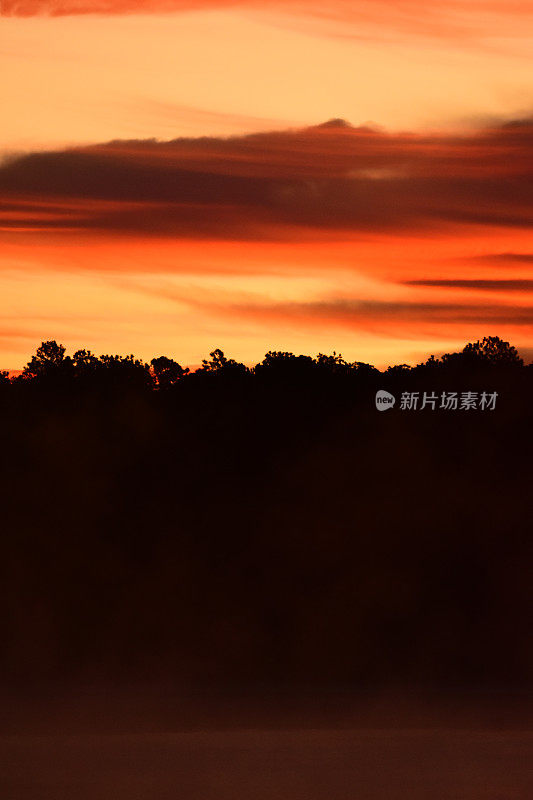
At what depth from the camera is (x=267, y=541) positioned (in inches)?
1070

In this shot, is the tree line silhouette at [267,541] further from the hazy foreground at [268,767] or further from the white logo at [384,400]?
the hazy foreground at [268,767]

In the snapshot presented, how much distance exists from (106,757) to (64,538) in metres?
11.2

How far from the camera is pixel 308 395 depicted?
31203mm

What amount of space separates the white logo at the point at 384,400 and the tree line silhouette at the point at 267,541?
0.22 m

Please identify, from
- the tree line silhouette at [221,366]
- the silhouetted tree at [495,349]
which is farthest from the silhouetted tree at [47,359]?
the silhouetted tree at [495,349]

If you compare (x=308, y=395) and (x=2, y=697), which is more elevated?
(x=308, y=395)

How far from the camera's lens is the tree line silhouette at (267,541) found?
25.8 m

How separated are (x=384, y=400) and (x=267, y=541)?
17.2ft

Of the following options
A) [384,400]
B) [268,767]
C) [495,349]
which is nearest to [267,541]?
[384,400]

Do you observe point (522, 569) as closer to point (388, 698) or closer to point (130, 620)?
point (388, 698)

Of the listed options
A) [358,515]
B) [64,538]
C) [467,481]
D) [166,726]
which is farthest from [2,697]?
[467,481]

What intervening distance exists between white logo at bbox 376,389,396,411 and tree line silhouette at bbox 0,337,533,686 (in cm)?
22

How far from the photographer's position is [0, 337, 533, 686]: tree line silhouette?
25.8 metres

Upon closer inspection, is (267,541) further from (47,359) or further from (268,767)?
(47,359)
